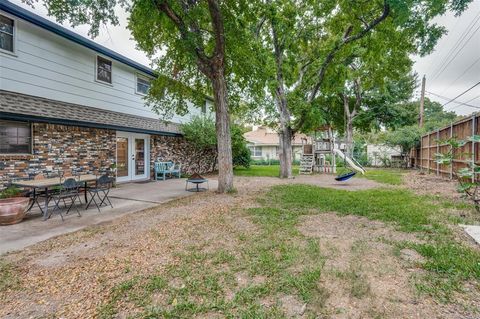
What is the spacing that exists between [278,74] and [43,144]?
1034cm

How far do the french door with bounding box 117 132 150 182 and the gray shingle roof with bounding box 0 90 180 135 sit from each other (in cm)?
74

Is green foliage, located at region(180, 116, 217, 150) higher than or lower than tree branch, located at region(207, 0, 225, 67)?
lower

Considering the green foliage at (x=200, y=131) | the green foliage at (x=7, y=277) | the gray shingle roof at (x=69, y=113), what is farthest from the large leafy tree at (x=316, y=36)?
the green foliage at (x=7, y=277)

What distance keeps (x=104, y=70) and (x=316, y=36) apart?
9.94 m

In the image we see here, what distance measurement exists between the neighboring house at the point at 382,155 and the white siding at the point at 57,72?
22.3 metres

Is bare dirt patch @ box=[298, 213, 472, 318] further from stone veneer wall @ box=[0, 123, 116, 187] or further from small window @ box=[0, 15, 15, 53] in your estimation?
small window @ box=[0, 15, 15, 53]

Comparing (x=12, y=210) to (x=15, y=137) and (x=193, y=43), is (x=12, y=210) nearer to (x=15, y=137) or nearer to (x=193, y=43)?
(x=15, y=137)

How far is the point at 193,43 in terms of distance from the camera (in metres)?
7.07

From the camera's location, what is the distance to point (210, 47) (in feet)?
29.7

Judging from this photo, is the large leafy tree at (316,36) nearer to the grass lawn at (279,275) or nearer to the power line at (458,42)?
the power line at (458,42)

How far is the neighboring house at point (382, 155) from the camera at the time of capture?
22852 millimetres

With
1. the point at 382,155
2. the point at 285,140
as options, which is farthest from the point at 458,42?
the point at 382,155

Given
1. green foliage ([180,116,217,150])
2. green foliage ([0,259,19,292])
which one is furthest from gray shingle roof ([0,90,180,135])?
green foliage ([0,259,19,292])

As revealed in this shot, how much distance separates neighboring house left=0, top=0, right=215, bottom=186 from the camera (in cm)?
705
